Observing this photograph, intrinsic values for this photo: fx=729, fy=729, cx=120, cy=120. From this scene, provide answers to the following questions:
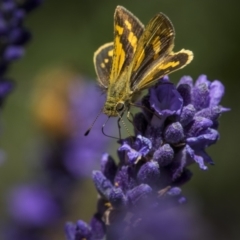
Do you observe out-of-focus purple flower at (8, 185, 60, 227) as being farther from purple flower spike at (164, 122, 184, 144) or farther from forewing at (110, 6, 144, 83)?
purple flower spike at (164, 122, 184, 144)

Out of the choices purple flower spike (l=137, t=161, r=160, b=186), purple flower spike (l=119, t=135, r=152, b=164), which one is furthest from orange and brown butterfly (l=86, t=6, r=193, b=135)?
purple flower spike (l=137, t=161, r=160, b=186)

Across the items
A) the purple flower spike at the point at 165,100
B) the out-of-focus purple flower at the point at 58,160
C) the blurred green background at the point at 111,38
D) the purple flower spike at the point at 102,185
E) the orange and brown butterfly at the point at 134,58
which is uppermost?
the orange and brown butterfly at the point at 134,58

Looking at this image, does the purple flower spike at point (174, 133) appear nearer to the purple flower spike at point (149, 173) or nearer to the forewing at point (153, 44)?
the purple flower spike at point (149, 173)

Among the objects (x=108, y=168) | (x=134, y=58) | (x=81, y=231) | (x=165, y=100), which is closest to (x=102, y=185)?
(x=108, y=168)

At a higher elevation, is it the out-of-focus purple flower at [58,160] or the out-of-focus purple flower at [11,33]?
the out-of-focus purple flower at [11,33]

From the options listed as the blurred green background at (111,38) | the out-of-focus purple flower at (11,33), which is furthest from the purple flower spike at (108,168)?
the blurred green background at (111,38)

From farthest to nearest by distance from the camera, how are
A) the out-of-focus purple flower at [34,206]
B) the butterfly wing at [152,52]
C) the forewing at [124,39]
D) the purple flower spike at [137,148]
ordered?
the out-of-focus purple flower at [34,206] → the forewing at [124,39] → the butterfly wing at [152,52] → the purple flower spike at [137,148]
